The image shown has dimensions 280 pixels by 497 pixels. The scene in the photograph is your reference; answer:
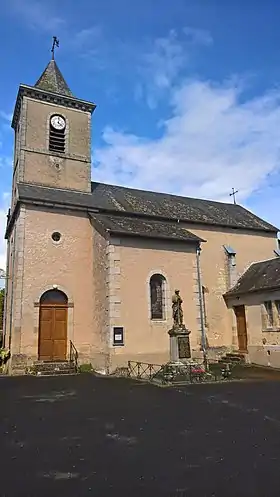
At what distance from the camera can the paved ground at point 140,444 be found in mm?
3939

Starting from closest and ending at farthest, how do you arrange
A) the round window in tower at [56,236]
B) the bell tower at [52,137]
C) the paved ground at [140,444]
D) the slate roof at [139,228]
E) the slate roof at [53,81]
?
the paved ground at [140,444] → the slate roof at [139,228] → the round window in tower at [56,236] → the bell tower at [52,137] → the slate roof at [53,81]

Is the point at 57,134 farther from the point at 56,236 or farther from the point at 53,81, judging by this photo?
the point at 56,236

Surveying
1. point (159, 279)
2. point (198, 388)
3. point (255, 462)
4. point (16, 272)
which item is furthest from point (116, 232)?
point (255, 462)

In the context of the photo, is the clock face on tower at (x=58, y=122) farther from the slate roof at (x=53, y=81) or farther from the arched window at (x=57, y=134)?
the slate roof at (x=53, y=81)

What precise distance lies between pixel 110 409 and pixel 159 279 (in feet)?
26.6

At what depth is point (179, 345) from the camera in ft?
41.7

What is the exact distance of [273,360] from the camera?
1598cm

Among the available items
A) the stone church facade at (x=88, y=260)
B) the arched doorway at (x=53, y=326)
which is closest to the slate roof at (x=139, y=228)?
the stone church facade at (x=88, y=260)

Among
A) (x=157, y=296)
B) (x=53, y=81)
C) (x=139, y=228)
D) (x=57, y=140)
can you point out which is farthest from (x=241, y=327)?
(x=53, y=81)

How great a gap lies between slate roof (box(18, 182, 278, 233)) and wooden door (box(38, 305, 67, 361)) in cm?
473

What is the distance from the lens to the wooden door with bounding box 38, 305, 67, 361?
1512 cm

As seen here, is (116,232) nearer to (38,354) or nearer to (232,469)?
(38,354)

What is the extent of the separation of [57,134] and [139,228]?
23.5ft

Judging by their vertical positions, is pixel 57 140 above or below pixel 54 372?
above
